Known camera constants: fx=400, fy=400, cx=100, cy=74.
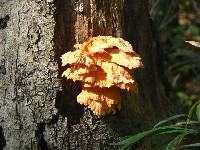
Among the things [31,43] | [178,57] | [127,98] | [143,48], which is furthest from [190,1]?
[31,43]

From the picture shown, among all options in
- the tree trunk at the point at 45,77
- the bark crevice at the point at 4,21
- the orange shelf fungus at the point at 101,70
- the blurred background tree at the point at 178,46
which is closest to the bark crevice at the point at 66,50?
the tree trunk at the point at 45,77

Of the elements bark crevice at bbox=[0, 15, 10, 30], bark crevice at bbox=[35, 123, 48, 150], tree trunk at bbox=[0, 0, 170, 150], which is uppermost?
bark crevice at bbox=[0, 15, 10, 30]

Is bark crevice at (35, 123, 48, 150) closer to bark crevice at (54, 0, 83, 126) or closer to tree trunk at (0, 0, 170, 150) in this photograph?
tree trunk at (0, 0, 170, 150)

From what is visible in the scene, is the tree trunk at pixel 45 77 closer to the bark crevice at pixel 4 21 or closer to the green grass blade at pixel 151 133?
the bark crevice at pixel 4 21

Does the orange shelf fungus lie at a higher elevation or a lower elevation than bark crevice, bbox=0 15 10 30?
lower

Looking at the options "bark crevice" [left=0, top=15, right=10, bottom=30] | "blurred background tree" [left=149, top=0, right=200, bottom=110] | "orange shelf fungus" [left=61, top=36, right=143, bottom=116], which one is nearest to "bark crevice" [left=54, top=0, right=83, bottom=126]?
"orange shelf fungus" [left=61, top=36, right=143, bottom=116]

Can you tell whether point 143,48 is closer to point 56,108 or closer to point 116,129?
point 116,129

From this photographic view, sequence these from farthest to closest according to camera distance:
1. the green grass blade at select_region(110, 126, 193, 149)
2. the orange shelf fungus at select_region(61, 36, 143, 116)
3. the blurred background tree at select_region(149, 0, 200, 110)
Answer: the blurred background tree at select_region(149, 0, 200, 110), the green grass blade at select_region(110, 126, 193, 149), the orange shelf fungus at select_region(61, 36, 143, 116)

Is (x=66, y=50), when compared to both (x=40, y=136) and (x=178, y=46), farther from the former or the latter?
(x=178, y=46)
